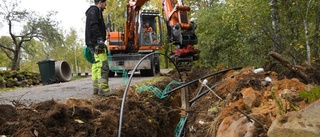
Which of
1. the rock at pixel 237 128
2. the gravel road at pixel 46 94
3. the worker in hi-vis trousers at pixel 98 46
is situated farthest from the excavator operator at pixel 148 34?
the rock at pixel 237 128

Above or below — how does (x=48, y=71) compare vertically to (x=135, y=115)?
above

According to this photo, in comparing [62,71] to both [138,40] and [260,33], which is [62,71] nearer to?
[138,40]

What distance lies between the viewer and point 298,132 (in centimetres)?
204

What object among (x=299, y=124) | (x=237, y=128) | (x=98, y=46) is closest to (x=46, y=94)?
(x=98, y=46)

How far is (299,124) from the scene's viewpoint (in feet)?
6.87

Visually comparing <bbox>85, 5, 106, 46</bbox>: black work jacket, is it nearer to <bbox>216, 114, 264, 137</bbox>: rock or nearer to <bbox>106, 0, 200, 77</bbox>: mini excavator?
<bbox>106, 0, 200, 77</bbox>: mini excavator

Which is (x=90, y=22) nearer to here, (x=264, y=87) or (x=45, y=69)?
(x=264, y=87)

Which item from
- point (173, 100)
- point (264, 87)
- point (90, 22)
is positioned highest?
point (90, 22)

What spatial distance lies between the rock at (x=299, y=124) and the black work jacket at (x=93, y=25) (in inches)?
159

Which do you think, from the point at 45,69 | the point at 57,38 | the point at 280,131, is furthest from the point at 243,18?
the point at 57,38

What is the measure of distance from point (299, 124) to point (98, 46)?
158 inches

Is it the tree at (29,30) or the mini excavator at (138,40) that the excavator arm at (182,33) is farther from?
the tree at (29,30)

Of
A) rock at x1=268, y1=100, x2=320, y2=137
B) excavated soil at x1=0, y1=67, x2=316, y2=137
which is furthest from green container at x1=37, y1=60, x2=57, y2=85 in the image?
rock at x1=268, y1=100, x2=320, y2=137

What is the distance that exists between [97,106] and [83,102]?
188mm
